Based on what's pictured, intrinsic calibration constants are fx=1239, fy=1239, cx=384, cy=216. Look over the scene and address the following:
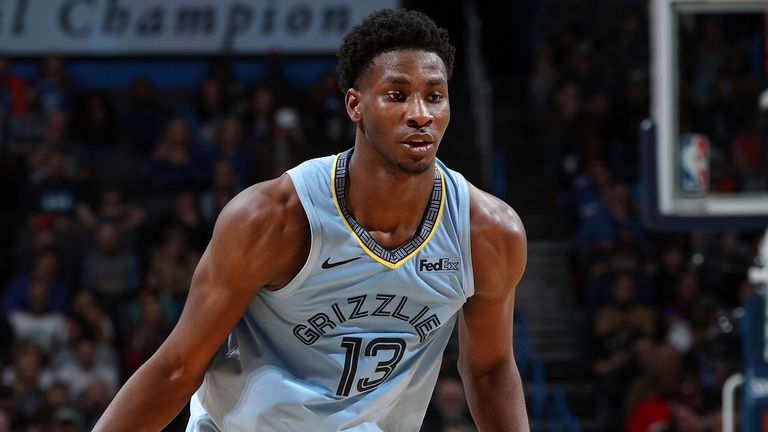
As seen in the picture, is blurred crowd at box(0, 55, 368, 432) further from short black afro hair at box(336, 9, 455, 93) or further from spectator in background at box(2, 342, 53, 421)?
short black afro hair at box(336, 9, 455, 93)

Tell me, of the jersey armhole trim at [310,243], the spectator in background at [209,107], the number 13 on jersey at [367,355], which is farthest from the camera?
the spectator in background at [209,107]

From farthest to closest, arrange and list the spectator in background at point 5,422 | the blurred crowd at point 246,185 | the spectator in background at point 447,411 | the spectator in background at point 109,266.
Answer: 1. the spectator in background at point 109,266
2. the blurred crowd at point 246,185
3. the spectator in background at point 447,411
4. the spectator in background at point 5,422

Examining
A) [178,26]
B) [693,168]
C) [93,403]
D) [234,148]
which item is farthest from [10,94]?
[693,168]

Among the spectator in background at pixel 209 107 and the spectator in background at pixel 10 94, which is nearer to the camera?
the spectator in background at pixel 10 94

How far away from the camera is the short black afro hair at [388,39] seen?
318 cm

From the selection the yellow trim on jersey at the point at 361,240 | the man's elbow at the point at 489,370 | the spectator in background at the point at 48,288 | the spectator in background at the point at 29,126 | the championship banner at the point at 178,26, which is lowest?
the spectator in background at the point at 48,288

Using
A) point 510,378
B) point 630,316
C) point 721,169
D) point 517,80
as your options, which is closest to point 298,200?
point 510,378

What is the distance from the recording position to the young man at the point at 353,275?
317 cm

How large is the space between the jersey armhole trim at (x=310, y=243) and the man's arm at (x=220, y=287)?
2 centimetres

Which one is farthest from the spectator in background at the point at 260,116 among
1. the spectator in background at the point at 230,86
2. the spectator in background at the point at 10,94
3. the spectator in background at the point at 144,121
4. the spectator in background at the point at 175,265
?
the spectator in background at the point at 10,94

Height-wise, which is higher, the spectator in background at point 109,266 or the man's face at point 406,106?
the man's face at point 406,106

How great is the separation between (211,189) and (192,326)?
7766 mm

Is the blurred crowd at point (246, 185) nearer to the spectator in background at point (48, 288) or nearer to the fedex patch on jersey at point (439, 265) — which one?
the spectator in background at point (48, 288)

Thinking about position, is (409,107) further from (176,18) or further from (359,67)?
(176,18)
